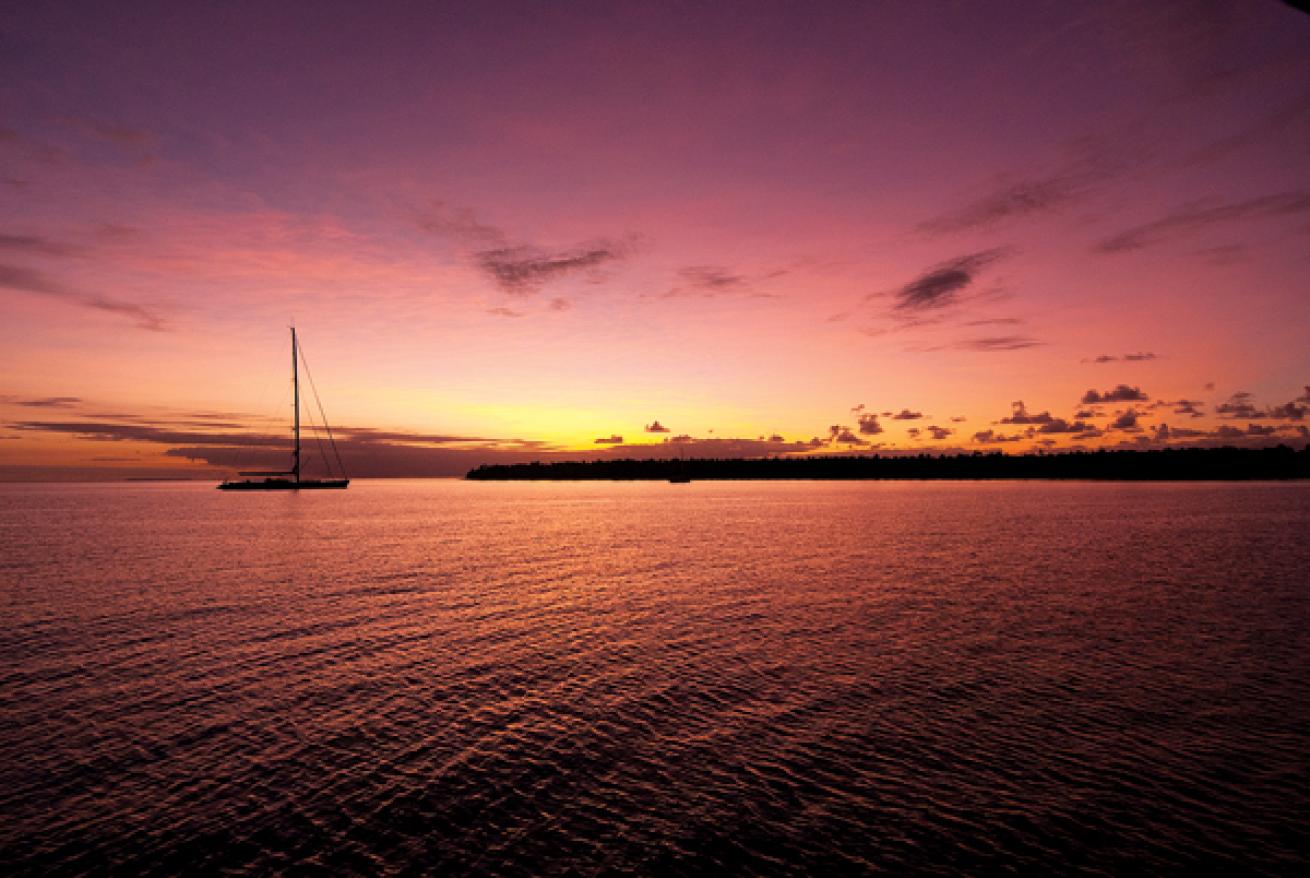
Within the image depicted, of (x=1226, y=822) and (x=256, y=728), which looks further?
(x=256, y=728)

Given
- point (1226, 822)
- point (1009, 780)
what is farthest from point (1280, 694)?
point (1009, 780)

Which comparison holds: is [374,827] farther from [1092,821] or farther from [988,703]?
[988,703]

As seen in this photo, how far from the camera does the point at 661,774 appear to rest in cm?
1633

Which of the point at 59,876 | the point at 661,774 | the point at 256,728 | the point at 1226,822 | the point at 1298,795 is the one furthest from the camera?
the point at 256,728

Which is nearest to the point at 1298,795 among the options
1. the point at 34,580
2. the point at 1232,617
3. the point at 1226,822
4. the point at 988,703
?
the point at 1226,822

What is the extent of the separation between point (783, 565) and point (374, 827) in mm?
44729

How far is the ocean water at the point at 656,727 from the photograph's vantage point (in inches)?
523

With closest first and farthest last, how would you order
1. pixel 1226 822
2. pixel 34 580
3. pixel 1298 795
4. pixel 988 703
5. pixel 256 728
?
pixel 1226 822, pixel 1298 795, pixel 256 728, pixel 988 703, pixel 34 580

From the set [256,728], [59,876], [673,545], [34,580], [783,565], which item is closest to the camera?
[59,876]

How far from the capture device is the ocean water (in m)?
13.3

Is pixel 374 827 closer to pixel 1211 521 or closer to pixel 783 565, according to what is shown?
pixel 783 565

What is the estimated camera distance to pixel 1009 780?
15.8 metres

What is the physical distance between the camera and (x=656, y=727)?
1936cm

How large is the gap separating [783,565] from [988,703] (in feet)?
111
